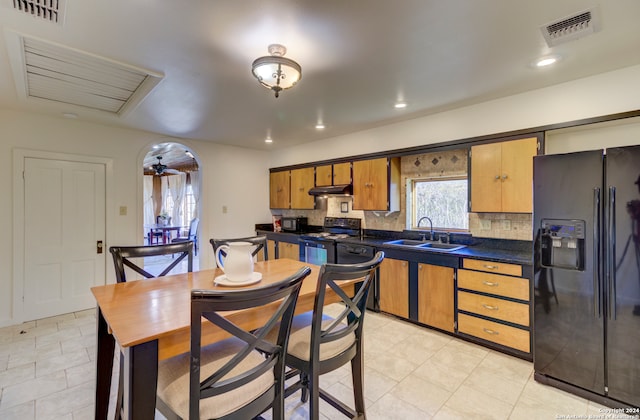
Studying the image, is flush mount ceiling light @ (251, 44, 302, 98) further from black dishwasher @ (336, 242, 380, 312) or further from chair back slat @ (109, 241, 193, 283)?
black dishwasher @ (336, 242, 380, 312)

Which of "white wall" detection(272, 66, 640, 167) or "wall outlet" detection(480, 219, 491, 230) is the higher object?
"white wall" detection(272, 66, 640, 167)

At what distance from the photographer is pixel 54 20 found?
5.51ft

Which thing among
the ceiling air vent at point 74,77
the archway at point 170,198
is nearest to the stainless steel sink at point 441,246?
the ceiling air vent at point 74,77

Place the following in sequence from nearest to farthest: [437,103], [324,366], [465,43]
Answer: [324,366] < [465,43] < [437,103]

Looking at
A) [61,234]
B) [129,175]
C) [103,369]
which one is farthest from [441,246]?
[61,234]

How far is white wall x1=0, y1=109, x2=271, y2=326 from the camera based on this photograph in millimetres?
3275

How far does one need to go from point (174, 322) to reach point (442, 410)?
5.94 ft

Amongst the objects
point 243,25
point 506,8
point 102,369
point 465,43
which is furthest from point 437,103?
point 102,369

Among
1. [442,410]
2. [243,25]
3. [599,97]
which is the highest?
[243,25]

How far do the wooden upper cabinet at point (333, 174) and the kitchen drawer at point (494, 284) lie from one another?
2007mm

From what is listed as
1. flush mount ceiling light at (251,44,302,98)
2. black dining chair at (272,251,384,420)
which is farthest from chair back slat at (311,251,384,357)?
flush mount ceiling light at (251,44,302,98)

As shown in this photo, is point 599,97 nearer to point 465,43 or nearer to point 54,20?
point 465,43

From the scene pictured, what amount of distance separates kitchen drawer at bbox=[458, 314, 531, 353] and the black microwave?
2.92 metres

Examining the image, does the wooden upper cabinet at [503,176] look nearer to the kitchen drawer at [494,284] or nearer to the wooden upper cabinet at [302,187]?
the kitchen drawer at [494,284]
